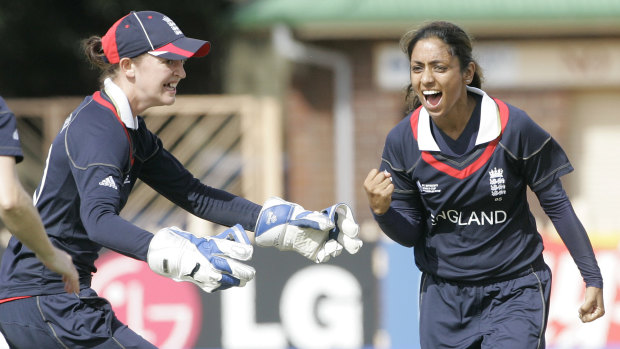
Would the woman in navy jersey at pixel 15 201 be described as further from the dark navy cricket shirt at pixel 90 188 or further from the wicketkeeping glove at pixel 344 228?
the wicketkeeping glove at pixel 344 228

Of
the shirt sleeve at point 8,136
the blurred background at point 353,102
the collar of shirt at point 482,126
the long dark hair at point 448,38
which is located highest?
the blurred background at point 353,102

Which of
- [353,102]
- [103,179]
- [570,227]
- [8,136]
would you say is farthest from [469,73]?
[353,102]

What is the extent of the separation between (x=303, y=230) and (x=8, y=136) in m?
1.23

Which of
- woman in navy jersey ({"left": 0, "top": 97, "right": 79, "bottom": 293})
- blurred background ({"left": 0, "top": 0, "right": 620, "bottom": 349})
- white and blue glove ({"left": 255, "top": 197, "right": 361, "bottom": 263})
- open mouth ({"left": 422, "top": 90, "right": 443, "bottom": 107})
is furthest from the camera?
blurred background ({"left": 0, "top": 0, "right": 620, "bottom": 349})

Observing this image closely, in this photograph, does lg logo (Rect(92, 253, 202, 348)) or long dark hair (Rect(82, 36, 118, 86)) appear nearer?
long dark hair (Rect(82, 36, 118, 86))

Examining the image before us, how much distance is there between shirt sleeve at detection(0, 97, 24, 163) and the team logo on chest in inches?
73.5

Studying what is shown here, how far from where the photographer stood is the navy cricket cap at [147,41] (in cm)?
393

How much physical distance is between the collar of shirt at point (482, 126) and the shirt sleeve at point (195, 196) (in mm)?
735

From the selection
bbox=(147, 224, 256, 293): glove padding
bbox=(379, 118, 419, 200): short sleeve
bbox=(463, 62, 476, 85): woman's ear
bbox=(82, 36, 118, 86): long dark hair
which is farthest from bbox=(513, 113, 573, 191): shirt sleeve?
bbox=(82, 36, 118, 86): long dark hair

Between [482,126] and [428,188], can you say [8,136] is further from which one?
[482,126]

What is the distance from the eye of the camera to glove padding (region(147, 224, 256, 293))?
3.53 m

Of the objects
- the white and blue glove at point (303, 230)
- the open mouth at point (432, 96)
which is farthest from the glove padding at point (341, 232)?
the open mouth at point (432, 96)

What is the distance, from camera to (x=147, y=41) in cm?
394

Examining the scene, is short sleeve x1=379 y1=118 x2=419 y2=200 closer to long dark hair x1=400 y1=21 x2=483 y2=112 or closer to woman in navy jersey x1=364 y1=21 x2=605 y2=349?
woman in navy jersey x1=364 y1=21 x2=605 y2=349
